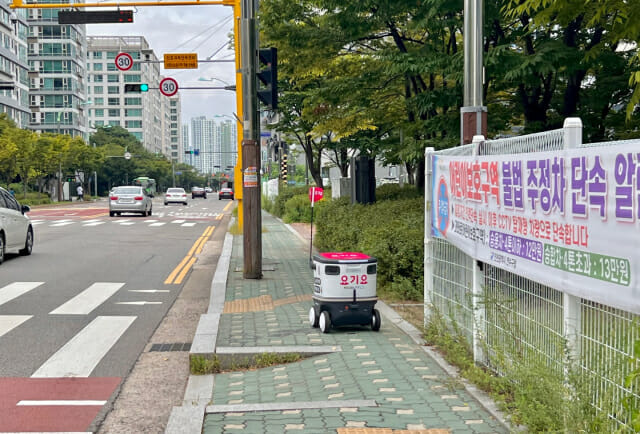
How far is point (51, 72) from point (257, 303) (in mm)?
123325

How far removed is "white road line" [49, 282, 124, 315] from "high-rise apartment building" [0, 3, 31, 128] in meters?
77.2

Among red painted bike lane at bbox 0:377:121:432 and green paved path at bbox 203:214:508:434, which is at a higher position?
green paved path at bbox 203:214:508:434

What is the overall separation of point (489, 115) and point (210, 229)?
1739cm

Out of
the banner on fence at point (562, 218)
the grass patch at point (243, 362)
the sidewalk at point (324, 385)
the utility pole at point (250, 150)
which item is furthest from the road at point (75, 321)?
the banner on fence at point (562, 218)

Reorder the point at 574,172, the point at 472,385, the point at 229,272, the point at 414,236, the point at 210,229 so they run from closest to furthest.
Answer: the point at 574,172 < the point at 472,385 < the point at 414,236 < the point at 229,272 < the point at 210,229

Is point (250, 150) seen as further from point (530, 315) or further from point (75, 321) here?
point (530, 315)

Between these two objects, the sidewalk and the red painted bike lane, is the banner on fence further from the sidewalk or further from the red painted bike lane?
the red painted bike lane

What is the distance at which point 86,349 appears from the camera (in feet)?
28.1

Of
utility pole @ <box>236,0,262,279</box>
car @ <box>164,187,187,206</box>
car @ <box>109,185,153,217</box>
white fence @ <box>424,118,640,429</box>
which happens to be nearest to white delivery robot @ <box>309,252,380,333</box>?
white fence @ <box>424,118,640,429</box>

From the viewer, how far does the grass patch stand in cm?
751

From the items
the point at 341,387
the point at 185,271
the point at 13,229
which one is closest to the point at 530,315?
the point at 341,387

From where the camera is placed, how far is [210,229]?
101ft

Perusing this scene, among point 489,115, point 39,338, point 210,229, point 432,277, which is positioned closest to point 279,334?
point 432,277

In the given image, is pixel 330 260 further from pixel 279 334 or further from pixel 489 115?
pixel 489 115
